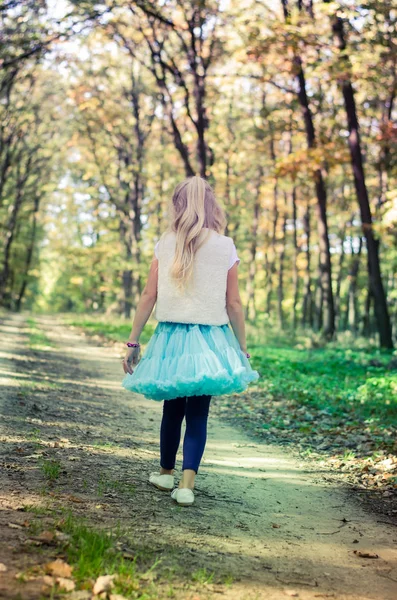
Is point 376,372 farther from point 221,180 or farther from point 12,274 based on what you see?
point 12,274

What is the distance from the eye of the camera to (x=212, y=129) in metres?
26.9

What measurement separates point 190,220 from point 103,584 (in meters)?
2.55

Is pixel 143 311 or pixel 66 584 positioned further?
pixel 143 311

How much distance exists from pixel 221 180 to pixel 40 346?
800 inches

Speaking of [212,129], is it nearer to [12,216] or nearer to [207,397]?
[12,216]

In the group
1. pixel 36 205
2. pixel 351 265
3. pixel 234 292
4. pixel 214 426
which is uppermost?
pixel 36 205

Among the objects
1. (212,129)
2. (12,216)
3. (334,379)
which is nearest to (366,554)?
(334,379)

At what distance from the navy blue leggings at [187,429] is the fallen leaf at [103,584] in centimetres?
165

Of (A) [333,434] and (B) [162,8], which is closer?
(A) [333,434]

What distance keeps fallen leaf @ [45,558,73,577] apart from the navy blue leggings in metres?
1.63

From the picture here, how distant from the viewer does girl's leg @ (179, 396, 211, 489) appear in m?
4.29

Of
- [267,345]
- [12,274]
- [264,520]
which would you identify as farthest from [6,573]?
[12,274]

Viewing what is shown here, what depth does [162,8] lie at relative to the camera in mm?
18906

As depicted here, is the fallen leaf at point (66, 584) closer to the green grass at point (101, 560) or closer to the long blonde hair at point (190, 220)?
the green grass at point (101, 560)
